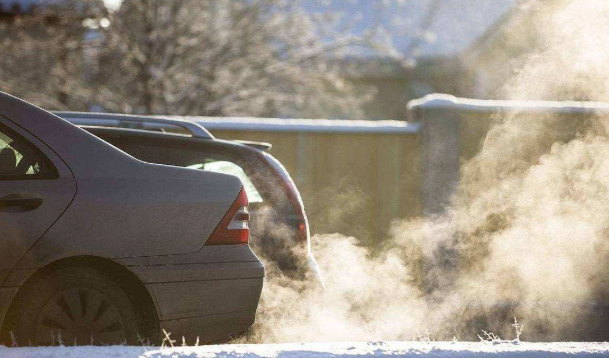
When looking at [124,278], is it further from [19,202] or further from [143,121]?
[143,121]

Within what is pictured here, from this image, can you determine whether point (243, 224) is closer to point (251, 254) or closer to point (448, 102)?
point (251, 254)

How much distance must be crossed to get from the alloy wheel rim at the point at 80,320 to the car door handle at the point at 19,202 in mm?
452

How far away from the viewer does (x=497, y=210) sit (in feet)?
30.8

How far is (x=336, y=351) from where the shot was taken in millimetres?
4035

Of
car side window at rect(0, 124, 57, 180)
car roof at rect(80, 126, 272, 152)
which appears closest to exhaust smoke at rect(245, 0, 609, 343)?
car roof at rect(80, 126, 272, 152)

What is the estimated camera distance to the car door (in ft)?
14.4

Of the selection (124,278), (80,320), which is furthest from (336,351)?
(80,320)

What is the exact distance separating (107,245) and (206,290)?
1.84ft

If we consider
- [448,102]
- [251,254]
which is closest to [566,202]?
[448,102]

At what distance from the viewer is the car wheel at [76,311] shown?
4434mm

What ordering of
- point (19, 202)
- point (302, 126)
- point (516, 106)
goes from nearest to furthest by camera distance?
point (19, 202) → point (516, 106) → point (302, 126)

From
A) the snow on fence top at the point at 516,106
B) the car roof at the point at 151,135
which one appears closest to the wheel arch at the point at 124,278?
the car roof at the point at 151,135

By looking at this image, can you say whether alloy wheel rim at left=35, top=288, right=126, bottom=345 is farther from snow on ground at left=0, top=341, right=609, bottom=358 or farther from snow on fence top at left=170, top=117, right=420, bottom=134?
snow on fence top at left=170, top=117, right=420, bottom=134

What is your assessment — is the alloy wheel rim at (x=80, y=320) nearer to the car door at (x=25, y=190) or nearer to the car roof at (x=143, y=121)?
the car door at (x=25, y=190)
